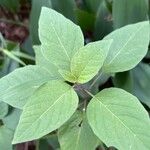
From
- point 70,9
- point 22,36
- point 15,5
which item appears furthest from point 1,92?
point 22,36

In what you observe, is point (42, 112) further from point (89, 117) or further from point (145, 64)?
point (145, 64)

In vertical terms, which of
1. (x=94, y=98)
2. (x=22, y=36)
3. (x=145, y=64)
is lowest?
(x=22, y=36)

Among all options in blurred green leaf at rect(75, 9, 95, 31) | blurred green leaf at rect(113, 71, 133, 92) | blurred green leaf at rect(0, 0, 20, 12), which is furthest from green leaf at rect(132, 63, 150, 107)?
blurred green leaf at rect(0, 0, 20, 12)

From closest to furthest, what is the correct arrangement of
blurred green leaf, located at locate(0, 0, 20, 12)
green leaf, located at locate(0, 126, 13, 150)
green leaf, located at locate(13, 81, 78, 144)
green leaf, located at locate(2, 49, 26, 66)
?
green leaf, located at locate(13, 81, 78, 144) → green leaf, located at locate(0, 126, 13, 150) → green leaf, located at locate(2, 49, 26, 66) → blurred green leaf, located at locate(0, 0, 20, 12)

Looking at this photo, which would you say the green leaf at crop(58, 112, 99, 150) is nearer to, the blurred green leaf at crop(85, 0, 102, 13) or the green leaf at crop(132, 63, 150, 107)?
the green leaf at crop(132, 63, 150, 107)

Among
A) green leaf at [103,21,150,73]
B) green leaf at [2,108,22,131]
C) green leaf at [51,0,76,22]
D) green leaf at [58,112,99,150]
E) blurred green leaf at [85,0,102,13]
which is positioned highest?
green leaf at [103,21,150,73]
